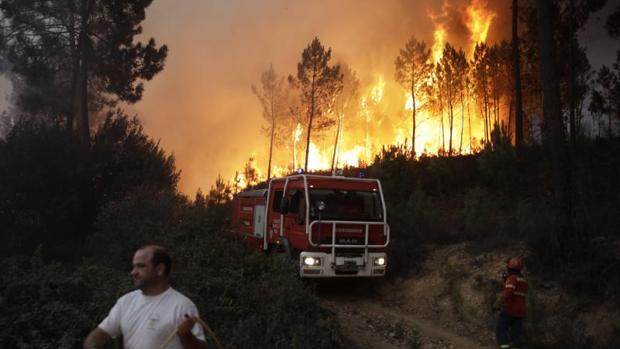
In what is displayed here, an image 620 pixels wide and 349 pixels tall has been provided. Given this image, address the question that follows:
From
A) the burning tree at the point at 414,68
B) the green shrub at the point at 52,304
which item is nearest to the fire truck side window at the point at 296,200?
the green shrub at the point at 52,304

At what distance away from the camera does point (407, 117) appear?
47031 millimetres

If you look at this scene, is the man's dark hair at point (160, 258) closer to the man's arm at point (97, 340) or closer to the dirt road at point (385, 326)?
the man's arm at point (97, 340)

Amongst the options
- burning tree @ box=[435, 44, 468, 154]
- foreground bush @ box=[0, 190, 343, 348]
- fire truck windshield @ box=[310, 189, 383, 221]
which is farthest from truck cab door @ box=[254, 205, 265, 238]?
burning tree @ box=[435, 44, 468, 154]

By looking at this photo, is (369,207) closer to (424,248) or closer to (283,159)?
(424,248)

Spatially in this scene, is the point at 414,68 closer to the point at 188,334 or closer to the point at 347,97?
the point at 347,97

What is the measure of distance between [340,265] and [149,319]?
8019mm

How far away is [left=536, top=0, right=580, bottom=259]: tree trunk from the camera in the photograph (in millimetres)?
9828

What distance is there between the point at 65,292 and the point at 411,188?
1408 cm

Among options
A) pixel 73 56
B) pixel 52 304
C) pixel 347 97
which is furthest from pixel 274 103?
pixel 52 304

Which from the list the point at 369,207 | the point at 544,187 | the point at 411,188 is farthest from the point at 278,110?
the point at 369,207

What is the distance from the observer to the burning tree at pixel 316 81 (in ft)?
122

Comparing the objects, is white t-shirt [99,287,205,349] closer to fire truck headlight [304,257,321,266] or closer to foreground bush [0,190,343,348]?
foreground bush [0,190,343,348]

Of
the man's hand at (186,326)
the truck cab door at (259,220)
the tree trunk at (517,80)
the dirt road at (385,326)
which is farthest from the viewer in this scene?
the tree trunk at (517,80)

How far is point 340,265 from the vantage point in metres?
11.0
